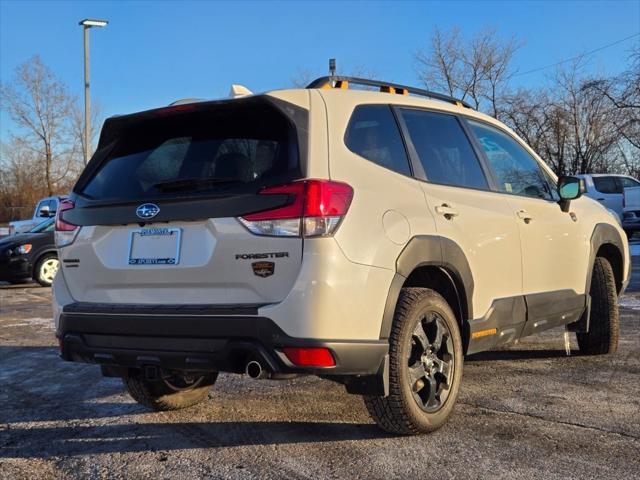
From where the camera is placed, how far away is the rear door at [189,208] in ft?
10.1

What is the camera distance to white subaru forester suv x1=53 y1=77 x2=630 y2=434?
304 centimetres

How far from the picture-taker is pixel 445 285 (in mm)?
3938

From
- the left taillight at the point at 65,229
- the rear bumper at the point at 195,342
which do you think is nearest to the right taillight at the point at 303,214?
the rear bumper at the point at 195,342

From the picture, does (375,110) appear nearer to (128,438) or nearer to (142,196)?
(142,196)

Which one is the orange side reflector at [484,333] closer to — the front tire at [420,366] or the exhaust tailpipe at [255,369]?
the front tire at [420,366]

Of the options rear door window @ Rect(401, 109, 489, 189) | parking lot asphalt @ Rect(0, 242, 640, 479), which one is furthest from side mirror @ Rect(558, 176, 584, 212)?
parking lot asphalt @ Rect(0, 242, 640, 479)

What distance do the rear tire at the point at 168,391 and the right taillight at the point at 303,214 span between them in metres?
1.50

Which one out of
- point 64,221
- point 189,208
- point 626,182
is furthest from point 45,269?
point 626,182

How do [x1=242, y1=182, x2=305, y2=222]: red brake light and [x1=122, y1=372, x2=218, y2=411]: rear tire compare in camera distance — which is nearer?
[x1=242, y1=182, x2=305, y2=222]: red brake light

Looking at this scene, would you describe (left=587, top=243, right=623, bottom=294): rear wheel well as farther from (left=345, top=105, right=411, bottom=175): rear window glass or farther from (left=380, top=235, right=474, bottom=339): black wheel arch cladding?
(left=345, top=105, right=411, bottom=175): rear window glass

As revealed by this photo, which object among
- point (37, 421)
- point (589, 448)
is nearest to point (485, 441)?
point (589, 448)

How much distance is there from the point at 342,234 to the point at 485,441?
1.48m

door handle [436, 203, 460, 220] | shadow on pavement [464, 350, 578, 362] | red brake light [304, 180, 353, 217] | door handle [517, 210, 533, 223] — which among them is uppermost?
red brake light [304, 180, 353, 217]

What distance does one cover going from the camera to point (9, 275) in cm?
1274
